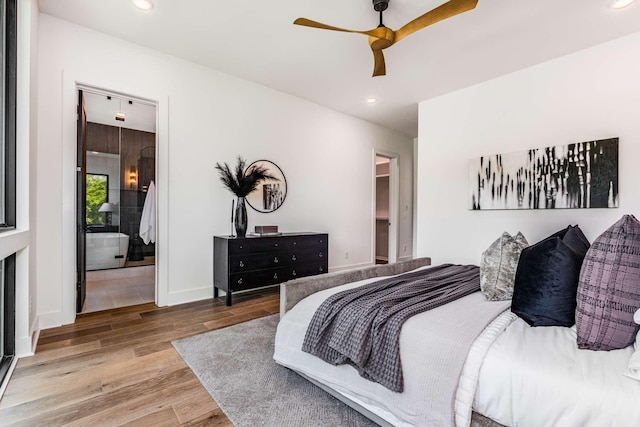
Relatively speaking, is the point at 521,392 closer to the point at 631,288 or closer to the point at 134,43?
the point at 631,288

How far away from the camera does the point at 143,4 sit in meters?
2.50

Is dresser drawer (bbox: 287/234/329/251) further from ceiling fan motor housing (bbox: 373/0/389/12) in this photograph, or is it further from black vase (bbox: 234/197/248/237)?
ceiling fan motor housing (bbox: 373/0/389/12)

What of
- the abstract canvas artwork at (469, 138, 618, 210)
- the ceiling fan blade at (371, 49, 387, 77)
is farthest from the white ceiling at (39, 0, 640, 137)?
the abstract canvas artwork at (469, 138, 618, 210)

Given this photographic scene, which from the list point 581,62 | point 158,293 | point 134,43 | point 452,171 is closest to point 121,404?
point 158,293

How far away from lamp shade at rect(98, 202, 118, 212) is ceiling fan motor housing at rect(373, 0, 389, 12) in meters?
5.04

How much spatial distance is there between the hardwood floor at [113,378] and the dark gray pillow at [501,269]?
5.52 feet

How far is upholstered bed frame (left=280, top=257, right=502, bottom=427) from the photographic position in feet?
4.86

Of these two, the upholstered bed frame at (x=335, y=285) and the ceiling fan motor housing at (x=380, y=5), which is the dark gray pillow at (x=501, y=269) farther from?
the ceiling fan motor housing at (x=380, y=5)

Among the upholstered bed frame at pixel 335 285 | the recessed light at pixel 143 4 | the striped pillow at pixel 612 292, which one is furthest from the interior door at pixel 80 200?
the striped pillow at pixel 612 292

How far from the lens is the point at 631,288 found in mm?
1209

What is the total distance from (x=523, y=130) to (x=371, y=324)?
310 cm

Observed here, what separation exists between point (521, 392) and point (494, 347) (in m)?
0.19

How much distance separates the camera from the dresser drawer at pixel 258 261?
11.1 ft

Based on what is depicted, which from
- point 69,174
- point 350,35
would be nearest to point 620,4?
point 350,35
